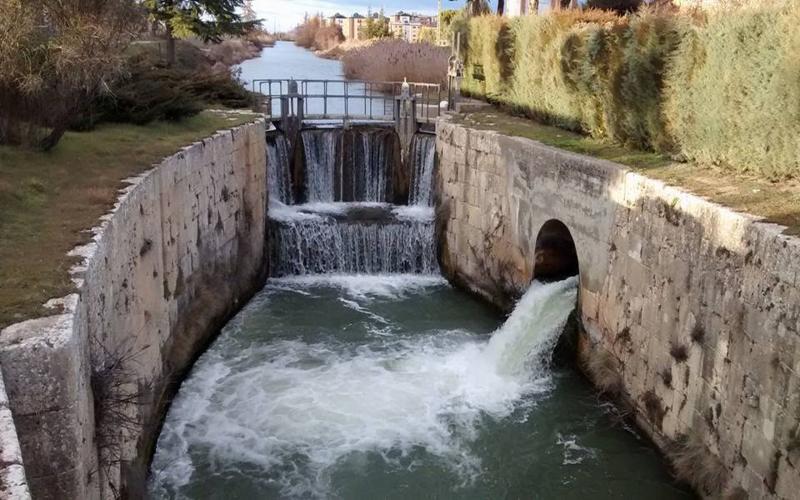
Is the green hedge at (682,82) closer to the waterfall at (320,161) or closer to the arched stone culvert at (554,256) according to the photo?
the arched stone culvert at (554,256)

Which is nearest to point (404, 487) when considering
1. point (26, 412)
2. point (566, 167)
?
point (26, 412)

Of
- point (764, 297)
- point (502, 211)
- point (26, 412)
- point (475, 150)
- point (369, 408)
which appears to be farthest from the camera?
point (475, 150)

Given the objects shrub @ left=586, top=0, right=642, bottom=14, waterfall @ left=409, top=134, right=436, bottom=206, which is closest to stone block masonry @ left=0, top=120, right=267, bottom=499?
waterfall @ left=409, top=134, right=436, bottom=206

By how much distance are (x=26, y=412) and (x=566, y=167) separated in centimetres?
800

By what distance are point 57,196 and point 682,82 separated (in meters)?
7.45

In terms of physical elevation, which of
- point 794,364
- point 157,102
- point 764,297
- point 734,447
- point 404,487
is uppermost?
point 157,102

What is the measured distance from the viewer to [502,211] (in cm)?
1245

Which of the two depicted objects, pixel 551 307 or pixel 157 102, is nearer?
pixel 551 307

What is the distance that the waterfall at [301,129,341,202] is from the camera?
16.1 m

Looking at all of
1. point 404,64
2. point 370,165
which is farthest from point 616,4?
point 370,165

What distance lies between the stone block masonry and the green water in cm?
53

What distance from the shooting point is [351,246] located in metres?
→ 14.2

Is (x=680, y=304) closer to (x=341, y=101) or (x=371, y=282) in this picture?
(x=371, y=282)

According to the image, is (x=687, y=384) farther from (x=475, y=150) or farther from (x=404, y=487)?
(x=475, y=150)
